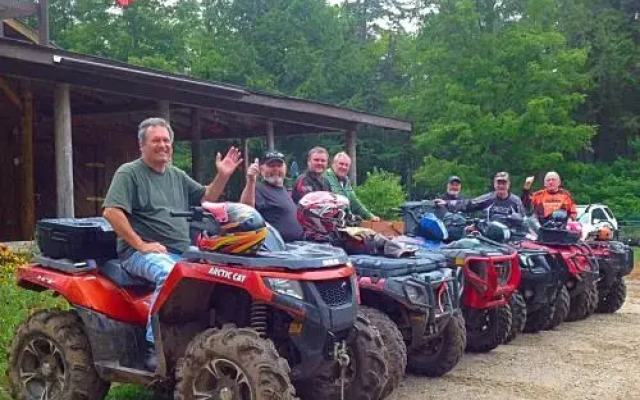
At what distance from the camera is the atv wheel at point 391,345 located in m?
5.44

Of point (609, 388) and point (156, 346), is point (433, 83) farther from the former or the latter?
point (156, 346)

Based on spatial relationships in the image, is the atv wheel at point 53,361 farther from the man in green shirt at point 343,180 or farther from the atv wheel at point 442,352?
the man in green shirt at point 343,180

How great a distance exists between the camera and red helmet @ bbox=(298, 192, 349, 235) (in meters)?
6.34

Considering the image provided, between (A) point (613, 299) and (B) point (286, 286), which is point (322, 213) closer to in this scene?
(B) point (286, 286)

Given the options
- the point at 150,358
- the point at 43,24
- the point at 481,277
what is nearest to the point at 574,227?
the point at 481,277

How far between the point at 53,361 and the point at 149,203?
3.57 feet

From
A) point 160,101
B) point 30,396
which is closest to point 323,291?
point 30,396

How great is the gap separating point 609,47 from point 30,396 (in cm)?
2930

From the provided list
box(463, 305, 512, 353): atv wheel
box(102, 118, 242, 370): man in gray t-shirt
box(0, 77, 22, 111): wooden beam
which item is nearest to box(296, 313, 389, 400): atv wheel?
box(102, 118, 242, 370): man in gray t-shirt

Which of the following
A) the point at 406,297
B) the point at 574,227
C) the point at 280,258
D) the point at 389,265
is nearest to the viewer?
the point at 280,258

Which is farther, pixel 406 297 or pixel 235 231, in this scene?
pixel 406 297

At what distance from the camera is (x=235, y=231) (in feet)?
14.4

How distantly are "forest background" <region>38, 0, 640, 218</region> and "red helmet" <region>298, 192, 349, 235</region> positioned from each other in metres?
11.6

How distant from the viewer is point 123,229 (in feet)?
15.6
